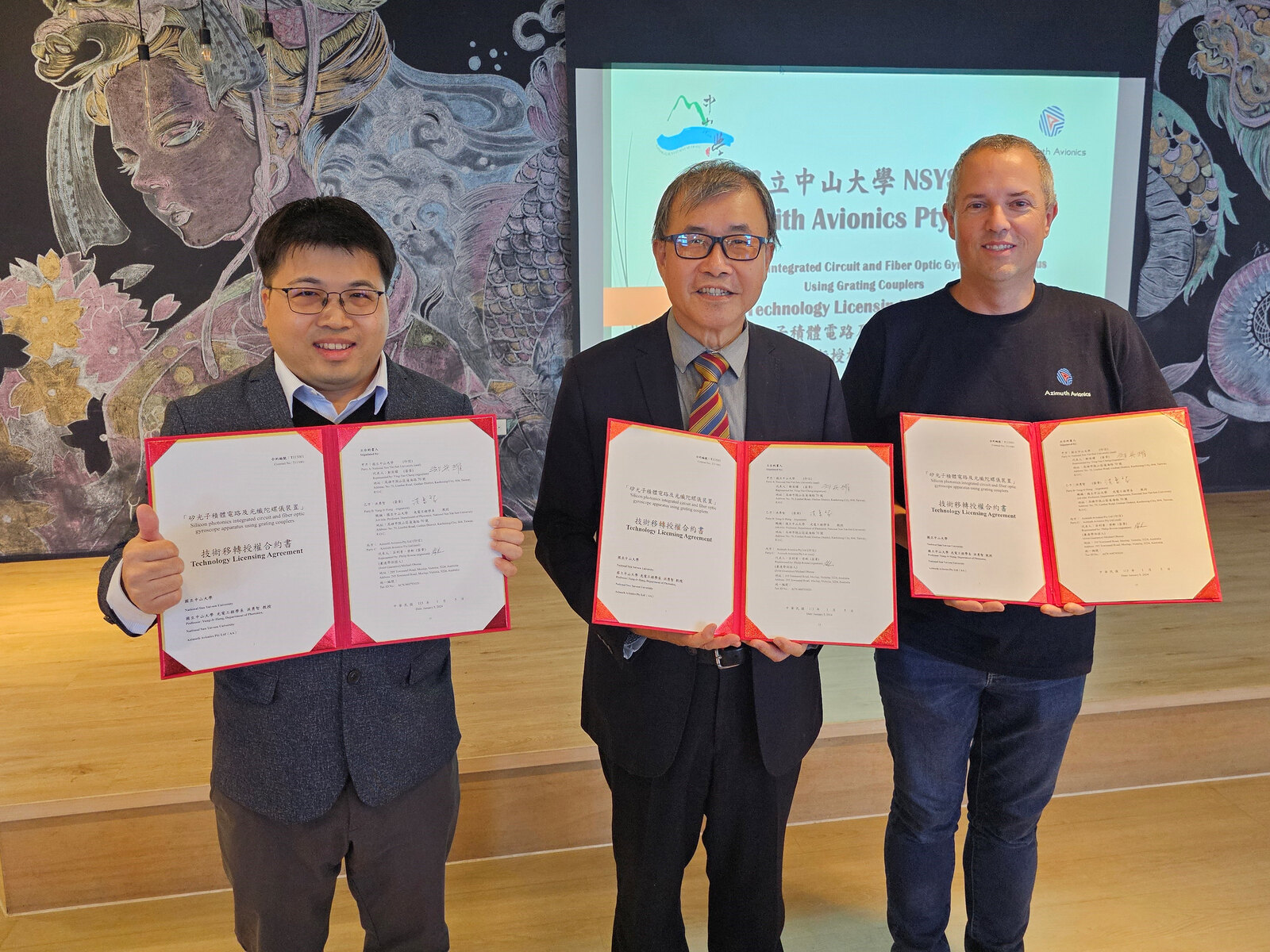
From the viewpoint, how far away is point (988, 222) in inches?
63.6

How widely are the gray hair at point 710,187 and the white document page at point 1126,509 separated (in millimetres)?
681

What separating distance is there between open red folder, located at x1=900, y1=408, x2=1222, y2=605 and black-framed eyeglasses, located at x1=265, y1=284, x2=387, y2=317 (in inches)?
36.8

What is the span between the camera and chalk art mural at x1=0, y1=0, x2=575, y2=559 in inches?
152

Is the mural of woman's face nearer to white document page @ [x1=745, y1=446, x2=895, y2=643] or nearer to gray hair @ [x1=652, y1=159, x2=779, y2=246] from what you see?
gray hair @ [x1=652, y1=159, x2=779, y2=246]

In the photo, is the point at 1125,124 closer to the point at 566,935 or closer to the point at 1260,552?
the point at 1260,552

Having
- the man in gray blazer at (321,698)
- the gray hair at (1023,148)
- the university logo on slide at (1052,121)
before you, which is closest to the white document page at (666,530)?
the man in gray blazer at (321,698)

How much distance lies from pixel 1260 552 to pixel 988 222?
133 inches

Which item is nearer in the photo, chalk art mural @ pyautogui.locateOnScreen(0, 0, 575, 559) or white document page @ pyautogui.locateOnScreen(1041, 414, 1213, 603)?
white document page @ pyautogui.locateOnScreen(1041, 414, 1213, 603)

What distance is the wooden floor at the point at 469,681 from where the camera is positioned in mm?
2363

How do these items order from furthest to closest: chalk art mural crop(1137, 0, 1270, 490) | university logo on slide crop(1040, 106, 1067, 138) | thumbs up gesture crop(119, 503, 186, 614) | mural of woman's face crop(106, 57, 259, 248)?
1. chalk art mural crop(1137, 0, 1270, 490)
2. university logo on slide crop(1040, 106, 1067, 138)
3. mural of woman's face crop(106, 57, 259, 248)
4. thumbs up gesture crop(119, 503, 186, 614)

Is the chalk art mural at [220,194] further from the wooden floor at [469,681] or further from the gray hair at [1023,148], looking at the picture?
the gray hair at [1023,148]

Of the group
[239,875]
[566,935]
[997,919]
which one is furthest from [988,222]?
[566,935]

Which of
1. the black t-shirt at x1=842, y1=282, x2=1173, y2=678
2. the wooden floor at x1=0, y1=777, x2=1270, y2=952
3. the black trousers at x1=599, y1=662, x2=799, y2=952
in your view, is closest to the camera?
the black trousers at x1=599, y1=662, x2=799, y2=952

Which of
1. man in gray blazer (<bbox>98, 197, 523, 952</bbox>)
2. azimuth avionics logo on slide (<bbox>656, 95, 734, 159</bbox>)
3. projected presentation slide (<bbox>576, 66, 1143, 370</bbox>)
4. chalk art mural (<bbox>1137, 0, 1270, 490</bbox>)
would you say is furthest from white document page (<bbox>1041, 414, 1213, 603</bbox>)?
chalk art mural (<bbox>1137, 0, 1270, 490</bbox>)
